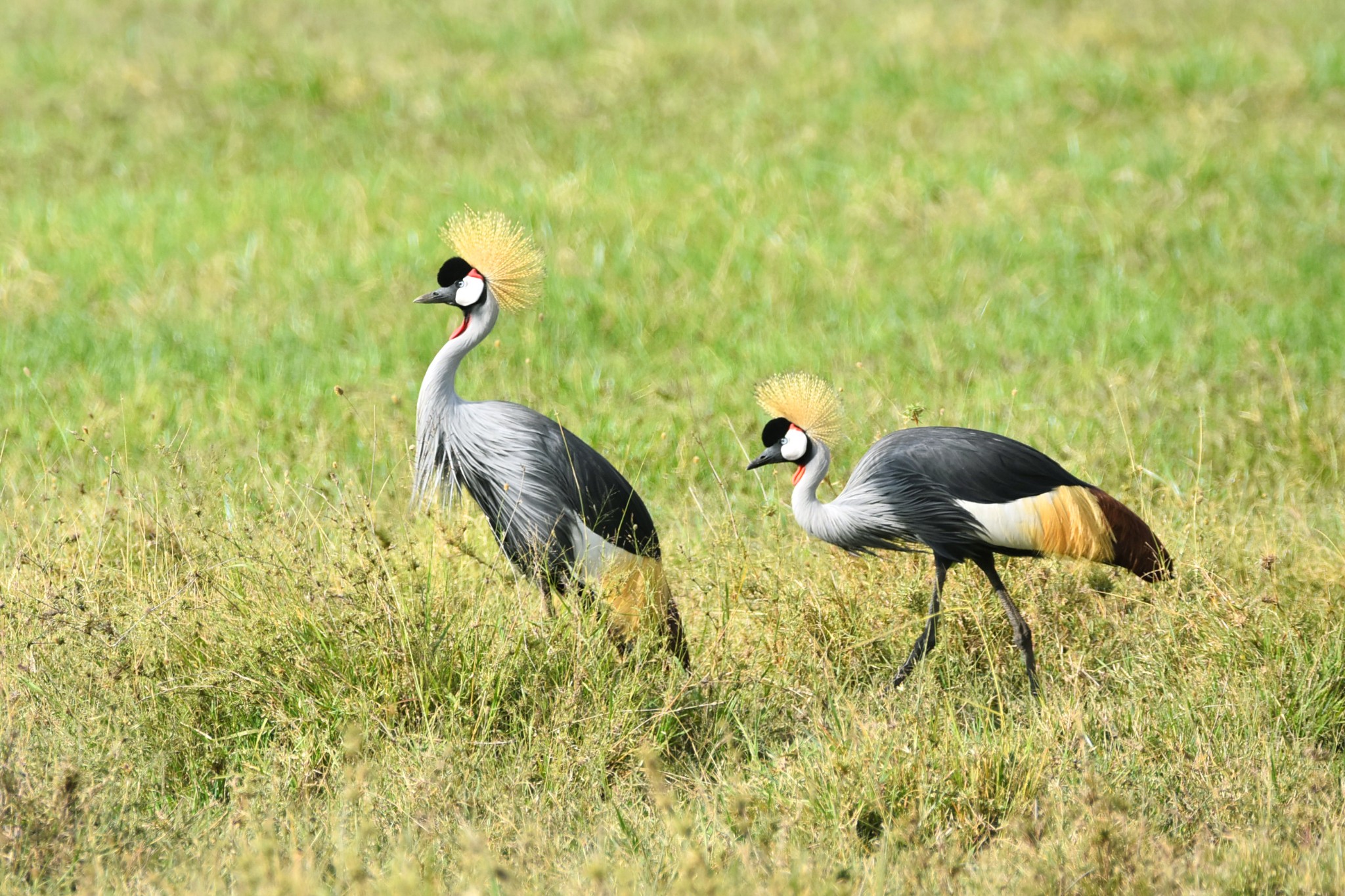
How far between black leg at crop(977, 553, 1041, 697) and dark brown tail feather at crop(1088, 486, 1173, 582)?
13.0 inches

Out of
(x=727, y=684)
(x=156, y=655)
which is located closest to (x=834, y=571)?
(x=727, y=684)

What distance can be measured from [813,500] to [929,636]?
20.1 inches

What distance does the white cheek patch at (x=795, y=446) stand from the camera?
13.2 ft

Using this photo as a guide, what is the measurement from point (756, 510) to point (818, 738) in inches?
64.4

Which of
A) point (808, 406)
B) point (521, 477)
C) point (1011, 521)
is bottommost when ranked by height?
point (521, 477)

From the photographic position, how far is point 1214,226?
800 centimetres

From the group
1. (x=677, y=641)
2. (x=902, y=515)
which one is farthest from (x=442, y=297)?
(x=902, y=515)

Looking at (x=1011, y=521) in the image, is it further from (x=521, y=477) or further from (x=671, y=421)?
(x=671, y=421)

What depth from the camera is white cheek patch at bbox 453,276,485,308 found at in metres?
4.20

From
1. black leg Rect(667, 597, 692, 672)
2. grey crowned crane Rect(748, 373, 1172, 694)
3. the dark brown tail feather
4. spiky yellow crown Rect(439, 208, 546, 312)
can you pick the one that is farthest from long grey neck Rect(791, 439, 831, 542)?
spiky yellow crown Rect(439, 208, 546, 312)

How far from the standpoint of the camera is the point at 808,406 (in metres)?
4.01

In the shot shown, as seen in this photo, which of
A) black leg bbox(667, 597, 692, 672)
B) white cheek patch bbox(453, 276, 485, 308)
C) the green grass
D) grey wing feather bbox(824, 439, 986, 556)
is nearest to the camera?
the green grass

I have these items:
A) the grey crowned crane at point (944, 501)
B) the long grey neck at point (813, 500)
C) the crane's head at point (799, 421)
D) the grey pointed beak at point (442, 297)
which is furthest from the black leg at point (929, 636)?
the grey pointed beak at point (442, 297)

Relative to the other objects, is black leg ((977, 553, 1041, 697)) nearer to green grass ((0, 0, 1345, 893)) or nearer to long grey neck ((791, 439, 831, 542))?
green grass ((0, 0, 1345, 893))
